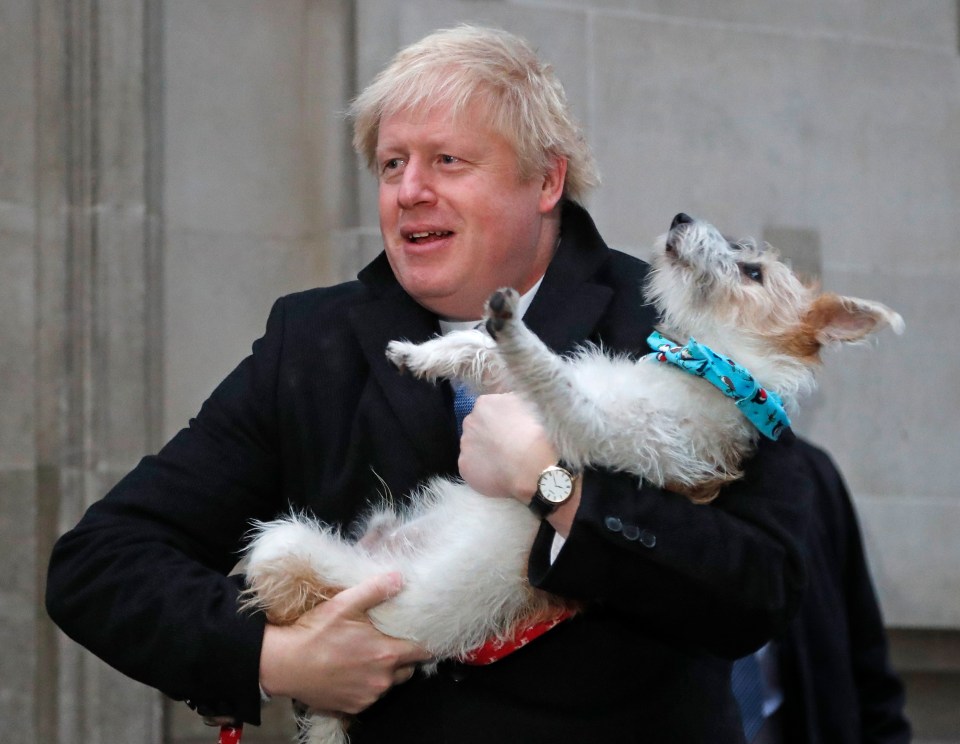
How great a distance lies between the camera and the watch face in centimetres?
221

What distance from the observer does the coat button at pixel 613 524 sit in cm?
215

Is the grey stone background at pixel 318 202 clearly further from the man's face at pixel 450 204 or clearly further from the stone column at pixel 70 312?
Answer: the man's face at pixel 450 204

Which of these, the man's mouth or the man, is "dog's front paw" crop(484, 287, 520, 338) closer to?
the man

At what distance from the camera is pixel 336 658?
2297 millimetres

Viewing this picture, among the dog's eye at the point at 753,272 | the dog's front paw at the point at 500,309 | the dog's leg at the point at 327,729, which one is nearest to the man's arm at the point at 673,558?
the dog's front paw at the point at 500,309

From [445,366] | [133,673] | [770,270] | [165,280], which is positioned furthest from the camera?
[165,280]

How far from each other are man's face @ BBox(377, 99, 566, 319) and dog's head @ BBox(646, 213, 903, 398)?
43 cm

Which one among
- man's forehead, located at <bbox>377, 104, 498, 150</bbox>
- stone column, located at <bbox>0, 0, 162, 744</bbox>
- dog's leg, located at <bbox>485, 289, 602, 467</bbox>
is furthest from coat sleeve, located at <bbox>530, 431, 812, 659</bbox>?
stone column, located at <bbox>0, 0, 162, 744</bbox>

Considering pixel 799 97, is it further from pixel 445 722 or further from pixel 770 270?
pixel 445 722

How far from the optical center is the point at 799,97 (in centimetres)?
520

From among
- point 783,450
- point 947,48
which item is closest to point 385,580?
point 783,450

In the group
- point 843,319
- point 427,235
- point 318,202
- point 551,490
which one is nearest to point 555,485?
point 551,490

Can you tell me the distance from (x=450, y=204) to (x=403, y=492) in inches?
23.8

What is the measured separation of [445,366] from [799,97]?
10.7 feet
